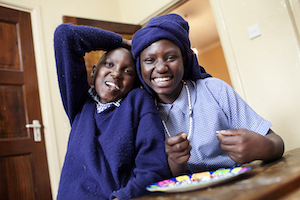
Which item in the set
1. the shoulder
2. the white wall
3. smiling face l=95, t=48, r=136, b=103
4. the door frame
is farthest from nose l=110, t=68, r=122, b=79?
the door frame

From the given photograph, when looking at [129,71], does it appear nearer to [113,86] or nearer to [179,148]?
[113,86]

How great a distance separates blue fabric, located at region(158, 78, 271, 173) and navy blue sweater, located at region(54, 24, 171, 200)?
5.0 inches

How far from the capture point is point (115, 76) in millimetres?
907

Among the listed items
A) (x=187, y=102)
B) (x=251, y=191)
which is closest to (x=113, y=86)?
(x=187, y=102)

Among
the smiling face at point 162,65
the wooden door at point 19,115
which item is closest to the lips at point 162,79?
the smiling face at point 162,65

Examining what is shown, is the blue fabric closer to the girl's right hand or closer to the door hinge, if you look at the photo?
the girl's right hand

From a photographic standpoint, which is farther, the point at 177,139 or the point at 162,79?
the point at 162,79

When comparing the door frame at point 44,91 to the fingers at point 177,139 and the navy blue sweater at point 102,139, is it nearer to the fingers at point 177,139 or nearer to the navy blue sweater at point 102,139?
the navy blue sweater at point 102,139

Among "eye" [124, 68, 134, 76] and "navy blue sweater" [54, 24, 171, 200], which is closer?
"navy blue sweater" [54, 24, 171, 200]

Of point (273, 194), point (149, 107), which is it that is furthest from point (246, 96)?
point (273, 194)

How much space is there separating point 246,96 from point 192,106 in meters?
1.46

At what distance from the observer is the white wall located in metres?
1.89

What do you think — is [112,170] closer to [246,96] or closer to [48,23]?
[246,96]

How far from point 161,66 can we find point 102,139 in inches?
13.3
